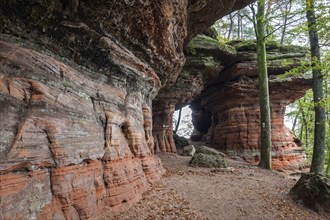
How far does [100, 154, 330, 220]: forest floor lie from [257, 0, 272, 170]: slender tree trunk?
2615 millimetres

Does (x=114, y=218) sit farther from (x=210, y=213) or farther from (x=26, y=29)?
(x=26, y=29)

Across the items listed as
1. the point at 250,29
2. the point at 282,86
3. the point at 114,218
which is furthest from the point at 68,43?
the point at 250,29

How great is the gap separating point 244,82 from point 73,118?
14.9 m

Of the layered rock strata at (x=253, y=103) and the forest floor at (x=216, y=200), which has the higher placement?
the layered rock strata at (x=253, y=103)

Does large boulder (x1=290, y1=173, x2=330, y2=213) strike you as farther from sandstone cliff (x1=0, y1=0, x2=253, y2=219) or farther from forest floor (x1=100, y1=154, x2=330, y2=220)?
sandstone cliff (x1=0, y1=0, x2=253, y2=219)

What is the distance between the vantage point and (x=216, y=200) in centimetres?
620

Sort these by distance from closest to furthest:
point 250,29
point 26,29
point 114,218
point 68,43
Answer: point 26,29 < point 114,218 < point 68,43 < point 250,29

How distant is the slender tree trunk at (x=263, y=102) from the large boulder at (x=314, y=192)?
486cm

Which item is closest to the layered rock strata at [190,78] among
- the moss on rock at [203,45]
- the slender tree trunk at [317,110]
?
the moss on rock at [203,45]

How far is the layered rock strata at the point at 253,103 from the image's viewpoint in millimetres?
16141

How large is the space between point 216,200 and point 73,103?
475cm

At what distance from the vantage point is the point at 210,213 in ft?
17.4

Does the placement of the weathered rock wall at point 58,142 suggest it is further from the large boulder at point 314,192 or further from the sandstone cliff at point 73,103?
the large boulder at point 314,192

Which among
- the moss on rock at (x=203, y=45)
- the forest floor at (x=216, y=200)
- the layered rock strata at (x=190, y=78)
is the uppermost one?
the moss on rock at (x=203, y=45)
